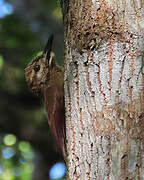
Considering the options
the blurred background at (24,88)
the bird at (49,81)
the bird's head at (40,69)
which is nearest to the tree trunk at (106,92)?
the bird at (49,81)

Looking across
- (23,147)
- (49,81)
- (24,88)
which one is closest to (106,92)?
(49,81)

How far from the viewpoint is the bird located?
5059mm

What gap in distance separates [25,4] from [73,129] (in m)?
8.78

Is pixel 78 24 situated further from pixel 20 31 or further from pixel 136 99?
pixel 20 31

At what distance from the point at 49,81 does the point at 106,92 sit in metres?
2.63

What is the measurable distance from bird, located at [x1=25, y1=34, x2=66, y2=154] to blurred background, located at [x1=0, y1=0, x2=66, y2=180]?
3744 mm

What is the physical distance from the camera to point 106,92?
2.91 meters

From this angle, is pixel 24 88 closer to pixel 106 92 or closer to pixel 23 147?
pixel 23 147

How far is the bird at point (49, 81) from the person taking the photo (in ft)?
16.6

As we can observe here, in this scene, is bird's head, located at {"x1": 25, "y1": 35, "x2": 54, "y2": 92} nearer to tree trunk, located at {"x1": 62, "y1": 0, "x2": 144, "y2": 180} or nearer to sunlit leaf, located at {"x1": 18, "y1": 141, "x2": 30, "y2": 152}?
tree trunk, located at {"x1": 62, "y1": 0, "x2": 144, "y2": 180}

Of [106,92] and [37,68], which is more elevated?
[106,92]

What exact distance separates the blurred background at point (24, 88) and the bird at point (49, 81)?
3.74 m

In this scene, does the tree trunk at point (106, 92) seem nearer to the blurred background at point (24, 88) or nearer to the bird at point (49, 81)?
the bird at point (49, 81)

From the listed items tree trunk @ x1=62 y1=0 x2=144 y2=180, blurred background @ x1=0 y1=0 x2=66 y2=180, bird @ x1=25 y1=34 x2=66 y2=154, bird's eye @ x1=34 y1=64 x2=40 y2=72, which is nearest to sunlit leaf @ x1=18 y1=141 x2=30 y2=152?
blurred background @ x1=0 y1=0 x2=66 y2=180
